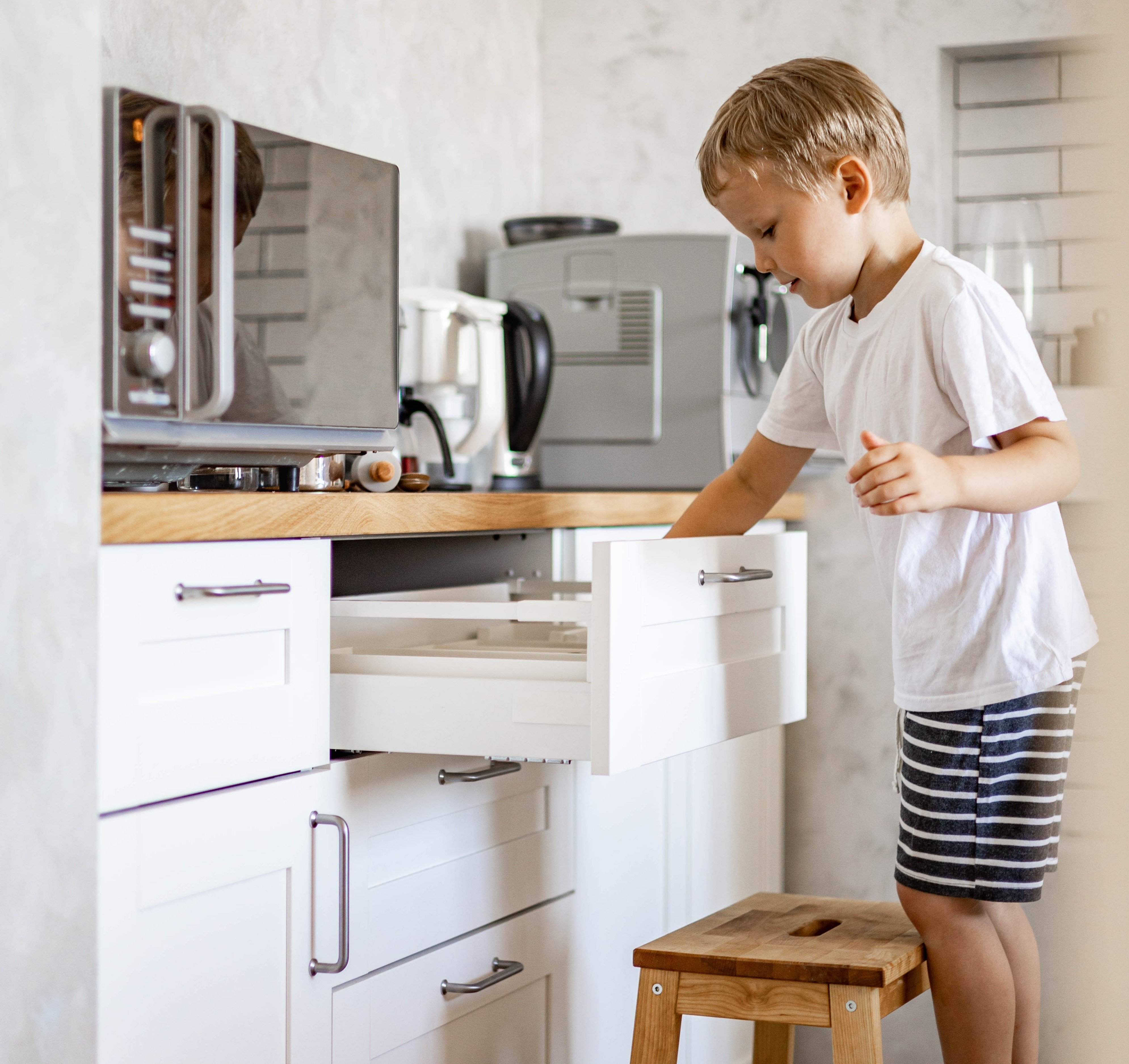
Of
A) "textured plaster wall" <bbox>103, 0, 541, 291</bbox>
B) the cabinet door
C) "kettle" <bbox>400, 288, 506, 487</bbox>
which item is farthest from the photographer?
"kettle" <bbox>400, 288, 506, 487</bbox>

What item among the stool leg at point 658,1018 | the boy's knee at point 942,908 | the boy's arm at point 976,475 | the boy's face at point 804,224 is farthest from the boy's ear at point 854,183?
the stool leg at point 658,1018

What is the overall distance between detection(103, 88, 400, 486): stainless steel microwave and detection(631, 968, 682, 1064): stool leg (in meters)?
0.56

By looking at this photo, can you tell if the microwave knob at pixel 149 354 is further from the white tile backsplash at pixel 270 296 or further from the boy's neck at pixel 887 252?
the boy's neck at pixel 887 252

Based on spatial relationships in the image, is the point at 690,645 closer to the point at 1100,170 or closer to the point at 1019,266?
the point at 1100,170

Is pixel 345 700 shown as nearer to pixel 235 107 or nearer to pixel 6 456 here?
pixel 6 456

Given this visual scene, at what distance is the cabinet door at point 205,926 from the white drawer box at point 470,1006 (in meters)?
0.07

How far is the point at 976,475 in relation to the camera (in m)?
1.01

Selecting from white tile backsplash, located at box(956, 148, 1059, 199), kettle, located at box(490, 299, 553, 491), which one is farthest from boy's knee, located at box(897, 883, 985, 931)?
white tile backsplash, located at box(956, 148, 1059, 199)

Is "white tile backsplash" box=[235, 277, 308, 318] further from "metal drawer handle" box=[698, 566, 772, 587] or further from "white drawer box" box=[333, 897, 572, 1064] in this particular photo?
"white drawer box" box=[333, 897, 572, 1064]

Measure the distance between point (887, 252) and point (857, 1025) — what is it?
0.70 meters

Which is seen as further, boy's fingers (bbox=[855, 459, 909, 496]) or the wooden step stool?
the wooden step stool

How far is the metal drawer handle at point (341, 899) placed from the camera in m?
1.09

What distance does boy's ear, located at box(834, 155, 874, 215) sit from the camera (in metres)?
1.18

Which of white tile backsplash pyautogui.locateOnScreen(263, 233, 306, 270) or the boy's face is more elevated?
the boy's face
